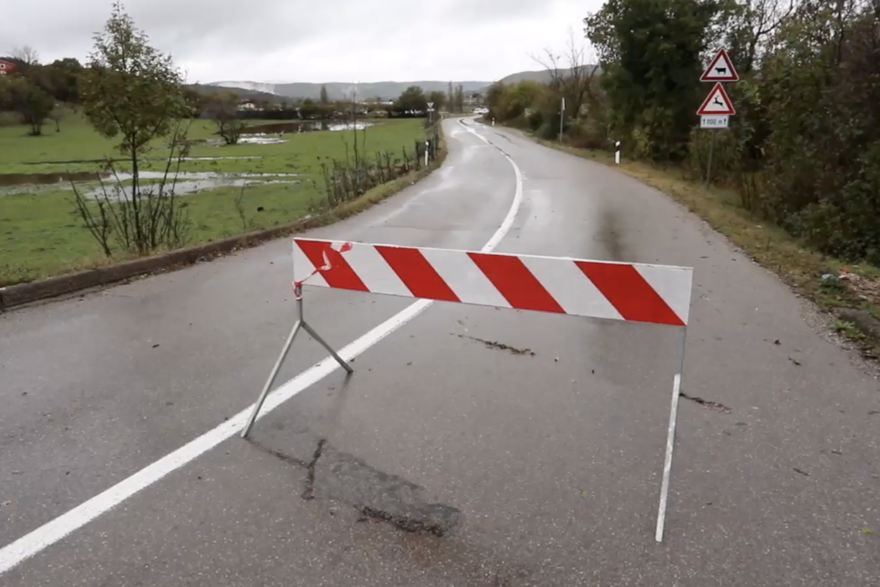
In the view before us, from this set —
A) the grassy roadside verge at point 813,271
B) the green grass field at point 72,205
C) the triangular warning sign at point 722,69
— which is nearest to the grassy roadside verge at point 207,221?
the green grass field at point 72,205

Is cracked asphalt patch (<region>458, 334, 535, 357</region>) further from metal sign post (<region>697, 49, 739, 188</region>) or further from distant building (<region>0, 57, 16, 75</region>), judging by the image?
distant building (<region>0, 57, 16, 75</region>)

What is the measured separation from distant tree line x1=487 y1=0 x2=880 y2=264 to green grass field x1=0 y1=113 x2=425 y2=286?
9.40 metres

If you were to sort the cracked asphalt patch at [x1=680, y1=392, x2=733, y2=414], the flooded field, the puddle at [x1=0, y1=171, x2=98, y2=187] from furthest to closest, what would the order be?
1. the puddle at [x1=0, y1=171, x2=98, y2=187]
2. the flooded field
3. the cracked asphalt patch at [x1=680, y1=392, x2=733, y2=414]

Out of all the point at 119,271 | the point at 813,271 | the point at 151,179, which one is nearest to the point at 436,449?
the point at 119,271

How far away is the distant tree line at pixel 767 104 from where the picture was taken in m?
9.63

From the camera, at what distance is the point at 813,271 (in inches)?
324

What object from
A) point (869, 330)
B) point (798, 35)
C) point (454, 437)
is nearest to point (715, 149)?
point (798, 35)

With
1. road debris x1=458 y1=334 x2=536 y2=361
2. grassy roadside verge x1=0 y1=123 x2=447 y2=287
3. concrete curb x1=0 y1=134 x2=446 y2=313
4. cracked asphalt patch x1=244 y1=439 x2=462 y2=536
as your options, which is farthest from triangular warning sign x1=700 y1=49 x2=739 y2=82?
cracked asphalt patch x1=244 y1=439 x2=462 y2=536

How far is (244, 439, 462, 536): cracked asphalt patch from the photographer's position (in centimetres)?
323

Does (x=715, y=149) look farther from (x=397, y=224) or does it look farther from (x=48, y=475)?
(x=48, y=475)

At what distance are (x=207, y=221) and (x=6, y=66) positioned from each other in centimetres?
6584

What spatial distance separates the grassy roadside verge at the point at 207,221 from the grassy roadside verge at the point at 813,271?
7.24 metres

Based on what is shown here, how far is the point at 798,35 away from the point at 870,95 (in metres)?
3.03

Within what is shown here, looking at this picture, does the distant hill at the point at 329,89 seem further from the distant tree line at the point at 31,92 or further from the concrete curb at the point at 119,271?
the distant tree line at the point at 31,92
